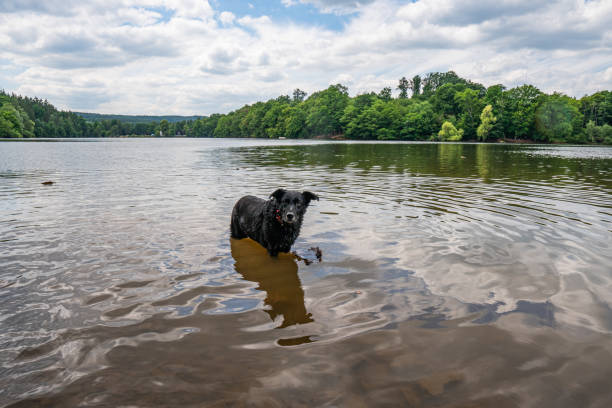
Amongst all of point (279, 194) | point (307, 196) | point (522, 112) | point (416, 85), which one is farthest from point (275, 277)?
point (416, 85)

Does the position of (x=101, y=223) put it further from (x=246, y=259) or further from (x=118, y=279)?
(x=246, y=259)

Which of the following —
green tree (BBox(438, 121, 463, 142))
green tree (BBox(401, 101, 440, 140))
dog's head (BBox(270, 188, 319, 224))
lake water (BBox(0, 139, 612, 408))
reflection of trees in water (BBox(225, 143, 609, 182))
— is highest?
green tree (BBox(401, 101, 440, 140))

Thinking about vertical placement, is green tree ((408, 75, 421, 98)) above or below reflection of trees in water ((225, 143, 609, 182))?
above

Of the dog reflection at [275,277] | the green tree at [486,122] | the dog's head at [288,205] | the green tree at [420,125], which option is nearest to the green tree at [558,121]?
the green tree at [486,122]

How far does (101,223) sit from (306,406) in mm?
8106

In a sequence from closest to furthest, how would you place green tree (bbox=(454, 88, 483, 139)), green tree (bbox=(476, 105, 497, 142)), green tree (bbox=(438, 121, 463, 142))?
1. green tree (bbox=(476, 105, 497, 142))
2. green tree (bbox=(438, 121, 463, 142))
3. green tree (bbox=(454, 88, 483, 139))

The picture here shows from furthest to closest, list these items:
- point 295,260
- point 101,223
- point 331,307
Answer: point 101,223 < point 295,260 < point 331,307

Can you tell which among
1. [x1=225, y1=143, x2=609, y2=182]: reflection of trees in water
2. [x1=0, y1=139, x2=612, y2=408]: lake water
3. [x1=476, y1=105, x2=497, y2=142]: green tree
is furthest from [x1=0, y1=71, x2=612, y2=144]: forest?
[x1=0, y1=139, x2=612, y2=408]: lake water

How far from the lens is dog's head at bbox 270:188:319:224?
6258 millimetres

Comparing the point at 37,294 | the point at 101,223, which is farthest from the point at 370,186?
the point at 37,294

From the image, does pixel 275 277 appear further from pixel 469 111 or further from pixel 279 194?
pixel 469 111

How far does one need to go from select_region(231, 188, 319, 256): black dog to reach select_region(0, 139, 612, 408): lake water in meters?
0.36

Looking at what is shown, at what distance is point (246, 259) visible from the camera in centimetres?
669

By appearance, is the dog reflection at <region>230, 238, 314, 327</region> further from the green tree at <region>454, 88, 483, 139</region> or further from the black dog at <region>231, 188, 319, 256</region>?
the green tree at <region>454, 88, 483, 139</region>
